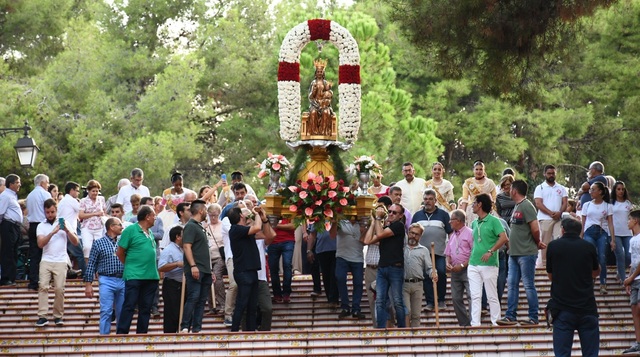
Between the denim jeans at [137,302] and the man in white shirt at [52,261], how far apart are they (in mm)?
2170

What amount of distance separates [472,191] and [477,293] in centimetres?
412

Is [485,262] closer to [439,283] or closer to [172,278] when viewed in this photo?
[439,283]

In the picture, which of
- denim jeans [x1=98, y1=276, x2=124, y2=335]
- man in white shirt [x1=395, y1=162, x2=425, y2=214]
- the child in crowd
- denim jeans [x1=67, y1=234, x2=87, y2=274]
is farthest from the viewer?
man in white shirt [x1=395, y1=162, x2=425, y2=214]

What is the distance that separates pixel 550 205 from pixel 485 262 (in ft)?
13.5

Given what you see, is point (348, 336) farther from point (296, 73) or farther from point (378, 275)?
point (296, 73)

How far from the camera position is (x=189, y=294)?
60.4ft

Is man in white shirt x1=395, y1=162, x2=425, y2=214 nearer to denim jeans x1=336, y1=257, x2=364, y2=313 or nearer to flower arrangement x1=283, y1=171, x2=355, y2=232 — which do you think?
flower arrangement x1=283, y1=171, x2=355, y2=232

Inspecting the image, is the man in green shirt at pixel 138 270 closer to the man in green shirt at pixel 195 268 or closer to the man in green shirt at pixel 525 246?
the man in green shirt at pixel 195 268

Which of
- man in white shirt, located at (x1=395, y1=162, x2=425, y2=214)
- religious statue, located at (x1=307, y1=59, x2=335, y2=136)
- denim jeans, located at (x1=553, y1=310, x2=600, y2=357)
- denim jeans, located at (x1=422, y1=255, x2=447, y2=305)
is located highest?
religious statue, located at (x1=307, y1=59, x2=335, y2=136)

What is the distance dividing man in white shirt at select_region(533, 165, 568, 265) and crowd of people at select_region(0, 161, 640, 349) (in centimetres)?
2

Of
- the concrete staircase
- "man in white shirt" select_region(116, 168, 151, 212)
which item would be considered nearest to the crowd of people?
"man in white shirt" select_region(116, 168, 151, 212)

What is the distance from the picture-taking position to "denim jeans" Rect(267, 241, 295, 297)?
20047mm

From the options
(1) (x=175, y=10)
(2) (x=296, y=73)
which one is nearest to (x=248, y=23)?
(1) (x=175, y=10)

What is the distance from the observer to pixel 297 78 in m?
24.0
